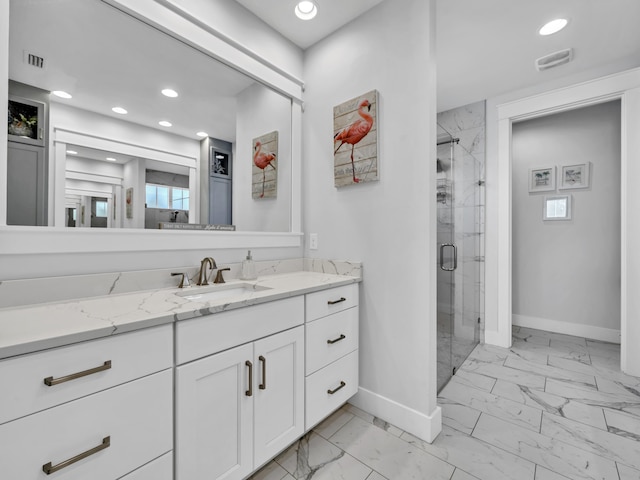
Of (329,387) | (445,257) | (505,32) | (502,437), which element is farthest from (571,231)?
(329,387)

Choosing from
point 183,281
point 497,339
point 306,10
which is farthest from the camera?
point 497,339

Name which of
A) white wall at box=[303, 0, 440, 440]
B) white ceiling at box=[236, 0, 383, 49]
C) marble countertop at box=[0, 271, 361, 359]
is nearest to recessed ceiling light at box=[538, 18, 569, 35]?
white wall at box=[303, 0, 440, 440]

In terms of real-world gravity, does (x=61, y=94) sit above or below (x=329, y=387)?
above

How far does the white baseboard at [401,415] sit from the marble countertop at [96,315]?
3.13ft

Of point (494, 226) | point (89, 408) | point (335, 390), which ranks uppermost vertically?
point (494, 226)

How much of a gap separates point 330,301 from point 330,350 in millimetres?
280

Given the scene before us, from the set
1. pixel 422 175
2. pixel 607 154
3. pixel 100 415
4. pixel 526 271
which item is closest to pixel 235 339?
pixel 100 415

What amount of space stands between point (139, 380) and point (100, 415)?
12cm

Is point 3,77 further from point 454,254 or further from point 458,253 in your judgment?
point 458,253

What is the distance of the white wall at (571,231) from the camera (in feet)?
10.0

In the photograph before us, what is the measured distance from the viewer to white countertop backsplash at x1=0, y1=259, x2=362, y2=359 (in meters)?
0.80

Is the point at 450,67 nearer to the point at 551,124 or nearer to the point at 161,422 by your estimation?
the point at 551,124

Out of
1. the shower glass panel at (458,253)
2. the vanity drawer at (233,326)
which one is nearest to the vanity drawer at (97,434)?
the vanity drawer at (233,326)

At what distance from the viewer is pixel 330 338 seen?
5.42ft
